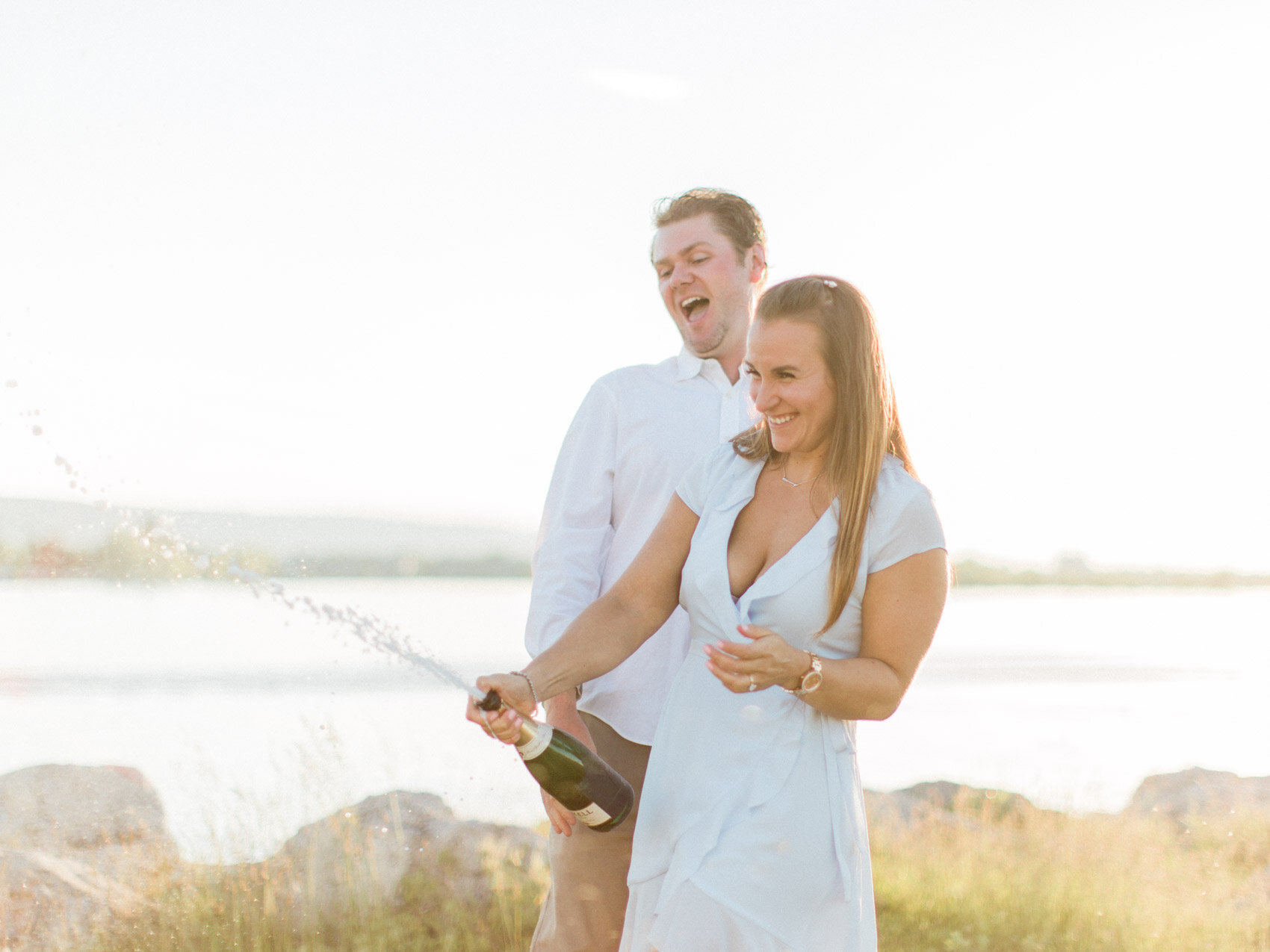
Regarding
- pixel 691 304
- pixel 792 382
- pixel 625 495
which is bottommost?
pixel 625 495

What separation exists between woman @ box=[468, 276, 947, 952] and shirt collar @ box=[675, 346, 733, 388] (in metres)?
1.00

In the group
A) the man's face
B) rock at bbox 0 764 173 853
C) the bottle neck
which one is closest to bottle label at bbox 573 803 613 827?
the bottle neck

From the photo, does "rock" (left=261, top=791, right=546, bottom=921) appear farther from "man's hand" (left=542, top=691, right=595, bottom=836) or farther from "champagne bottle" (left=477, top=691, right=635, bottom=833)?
"champagne bottle" (left=477, top=691, right=635, bottom=833)

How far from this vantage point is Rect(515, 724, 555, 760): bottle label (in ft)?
8.40

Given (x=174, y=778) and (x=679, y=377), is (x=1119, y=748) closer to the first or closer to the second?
(x=174, y=778)

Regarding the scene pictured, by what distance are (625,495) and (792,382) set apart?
109cm

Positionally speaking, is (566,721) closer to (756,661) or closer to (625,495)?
(625,495)

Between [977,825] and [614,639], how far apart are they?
242 inches

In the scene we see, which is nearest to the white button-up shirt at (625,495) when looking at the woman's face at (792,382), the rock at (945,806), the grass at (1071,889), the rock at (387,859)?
the woman's face at (792,382)

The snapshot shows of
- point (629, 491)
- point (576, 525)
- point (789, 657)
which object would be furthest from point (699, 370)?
point (789, 657)

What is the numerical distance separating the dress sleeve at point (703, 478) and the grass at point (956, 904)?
376cm

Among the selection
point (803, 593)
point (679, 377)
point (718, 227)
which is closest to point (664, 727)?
point (803, 593)

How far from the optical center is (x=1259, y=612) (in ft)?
141

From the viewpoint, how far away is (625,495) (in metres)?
3.40
